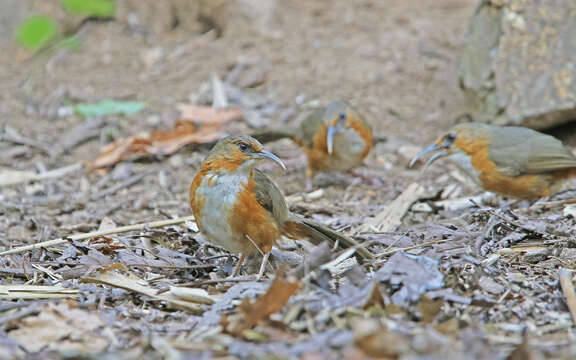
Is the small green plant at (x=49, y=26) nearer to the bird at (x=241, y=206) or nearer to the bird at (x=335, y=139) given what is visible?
the bird at (x=335, y=139)

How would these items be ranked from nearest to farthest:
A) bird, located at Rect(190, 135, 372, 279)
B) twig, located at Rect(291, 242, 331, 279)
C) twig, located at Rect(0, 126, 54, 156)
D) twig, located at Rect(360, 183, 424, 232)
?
twig, located at Rect(291, 242, 331, 279) < bird, located at Rect(190, 135, 372, 279) < twig, located at Rect(360, 183, 424, 232) < twig, located at Rect(0, 126, 54, 156)

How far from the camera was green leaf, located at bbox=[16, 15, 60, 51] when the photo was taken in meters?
11.2

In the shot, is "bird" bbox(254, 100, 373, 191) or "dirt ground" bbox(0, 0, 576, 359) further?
"bird" bbox(254, 100, 373, 191)

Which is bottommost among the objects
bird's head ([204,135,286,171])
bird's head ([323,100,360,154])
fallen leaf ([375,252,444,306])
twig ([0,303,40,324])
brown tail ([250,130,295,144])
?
brown tail ([250,130,295,144])

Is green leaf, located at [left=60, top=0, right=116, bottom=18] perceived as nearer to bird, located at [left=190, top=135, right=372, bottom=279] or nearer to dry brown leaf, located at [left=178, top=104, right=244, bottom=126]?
dry brown leaf, located at [left=178, top=104, right=244, bottom=126]

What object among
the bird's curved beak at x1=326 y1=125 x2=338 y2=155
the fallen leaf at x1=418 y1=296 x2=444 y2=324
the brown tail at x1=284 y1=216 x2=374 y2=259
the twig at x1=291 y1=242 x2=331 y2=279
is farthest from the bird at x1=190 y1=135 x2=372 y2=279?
the bird's curved beak at x1=326 y1=125 x2=338 y2=155

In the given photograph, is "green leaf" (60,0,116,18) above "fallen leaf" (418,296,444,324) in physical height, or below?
above

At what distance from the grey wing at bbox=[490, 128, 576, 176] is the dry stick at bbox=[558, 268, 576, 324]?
259 centimetres

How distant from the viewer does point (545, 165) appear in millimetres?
6312

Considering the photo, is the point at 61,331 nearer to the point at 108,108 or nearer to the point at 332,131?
the point at 332,131

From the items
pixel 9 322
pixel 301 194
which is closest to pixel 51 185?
pixel 301 194

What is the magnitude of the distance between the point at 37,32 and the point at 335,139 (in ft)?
20.1

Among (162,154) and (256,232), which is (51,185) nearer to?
(162,154)

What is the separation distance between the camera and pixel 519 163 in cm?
640
